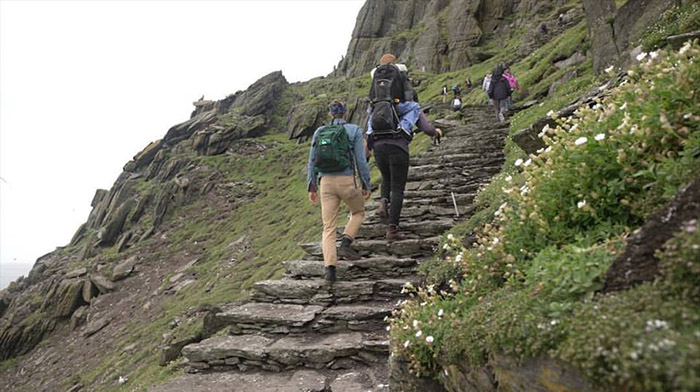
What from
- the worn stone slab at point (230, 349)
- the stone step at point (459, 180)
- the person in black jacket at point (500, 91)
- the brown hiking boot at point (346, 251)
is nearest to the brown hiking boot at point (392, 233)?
the brown hiking boot at point (346, 251)

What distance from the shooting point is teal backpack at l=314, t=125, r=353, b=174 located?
279 inches

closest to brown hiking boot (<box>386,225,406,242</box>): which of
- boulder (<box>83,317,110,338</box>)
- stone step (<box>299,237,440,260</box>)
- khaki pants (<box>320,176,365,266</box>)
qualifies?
stone step (<box>299,237,440,260</box>)

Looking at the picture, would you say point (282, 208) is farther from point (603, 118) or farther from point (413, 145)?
point (603, 118)

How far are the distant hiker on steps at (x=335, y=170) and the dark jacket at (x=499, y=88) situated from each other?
12142 millimetres

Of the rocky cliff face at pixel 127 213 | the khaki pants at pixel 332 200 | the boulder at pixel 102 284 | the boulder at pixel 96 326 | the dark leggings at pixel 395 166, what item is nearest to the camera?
the khaki pants at pixel 332 200

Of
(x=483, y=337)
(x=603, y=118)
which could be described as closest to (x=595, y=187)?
(x=603, y=118)

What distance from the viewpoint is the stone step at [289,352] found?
5820 millimetres

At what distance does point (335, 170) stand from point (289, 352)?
2975 millimetres

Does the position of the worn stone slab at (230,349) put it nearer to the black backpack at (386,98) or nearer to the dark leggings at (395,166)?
the dark leggings at (395,166)

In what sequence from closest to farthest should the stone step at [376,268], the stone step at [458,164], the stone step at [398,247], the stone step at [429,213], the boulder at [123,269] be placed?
the stone step at [376,268]
the stone step at [398,247]
the stone step at [429,213]
the stone step at [458,164]
the boulder at [123,269]

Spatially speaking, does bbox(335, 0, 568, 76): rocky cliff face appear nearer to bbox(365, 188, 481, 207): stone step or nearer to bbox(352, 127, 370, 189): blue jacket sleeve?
bbox(365, 188, 481, 207): stone step

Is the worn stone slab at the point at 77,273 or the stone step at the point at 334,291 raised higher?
the worn stone slab at the point at 77,273

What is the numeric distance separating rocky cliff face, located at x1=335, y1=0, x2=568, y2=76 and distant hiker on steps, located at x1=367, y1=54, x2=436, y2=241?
45.4 m

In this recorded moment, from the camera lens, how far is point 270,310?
7309 mm
